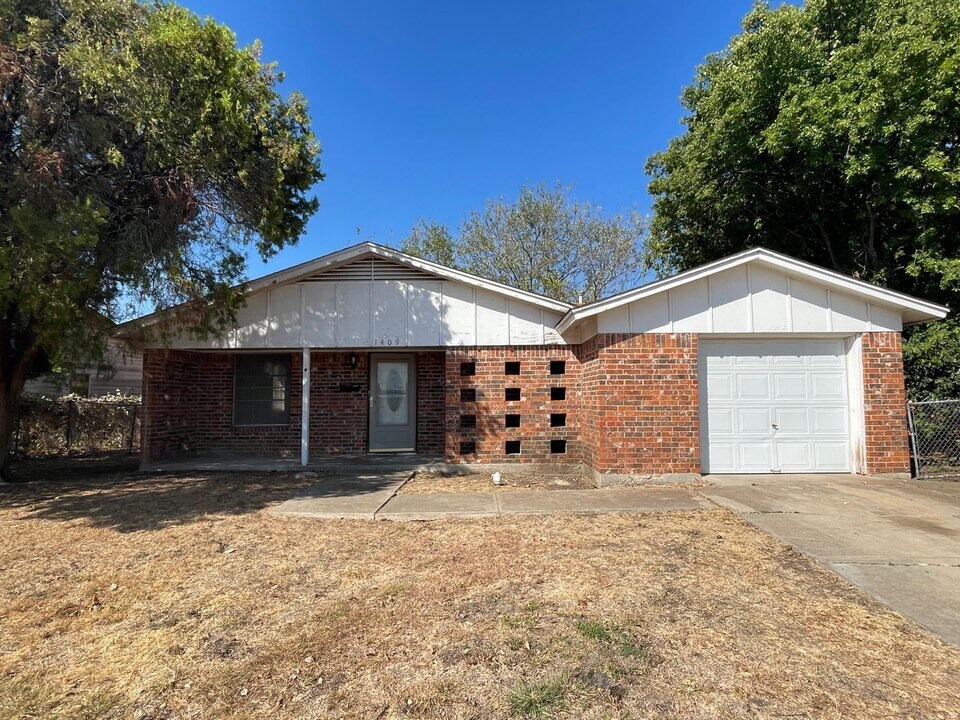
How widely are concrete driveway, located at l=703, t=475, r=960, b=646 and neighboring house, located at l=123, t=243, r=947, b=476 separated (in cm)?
69

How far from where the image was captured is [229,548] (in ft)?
16.5

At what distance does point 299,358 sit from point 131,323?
3.21m

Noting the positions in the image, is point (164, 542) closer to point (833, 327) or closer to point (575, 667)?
point (575, 667)

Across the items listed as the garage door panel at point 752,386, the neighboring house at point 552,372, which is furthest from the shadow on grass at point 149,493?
the garage door panel at point 752,386

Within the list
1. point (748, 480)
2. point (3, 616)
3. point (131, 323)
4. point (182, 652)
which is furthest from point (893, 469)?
point (131, 323)

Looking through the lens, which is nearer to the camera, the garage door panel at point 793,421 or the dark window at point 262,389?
the garage door panel at point 793,421

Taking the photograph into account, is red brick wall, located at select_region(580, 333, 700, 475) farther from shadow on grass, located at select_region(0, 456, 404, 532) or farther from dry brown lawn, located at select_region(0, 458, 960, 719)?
shadow on grass, located at select_region(0, 456, 404, 532)

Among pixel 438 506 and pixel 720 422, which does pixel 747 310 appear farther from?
pixel 438 506

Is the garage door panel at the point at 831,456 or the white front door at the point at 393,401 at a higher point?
the white front door at the point at 393,401

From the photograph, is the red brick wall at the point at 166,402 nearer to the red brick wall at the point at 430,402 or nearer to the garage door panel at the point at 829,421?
→ the red brick wall at the point at 430,402

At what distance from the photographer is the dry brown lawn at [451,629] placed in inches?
104

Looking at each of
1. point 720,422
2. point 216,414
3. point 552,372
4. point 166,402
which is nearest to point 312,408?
point 216,414

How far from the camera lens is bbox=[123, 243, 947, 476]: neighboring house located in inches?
318

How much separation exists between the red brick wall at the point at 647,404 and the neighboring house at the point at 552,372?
0.02 m
